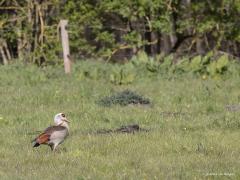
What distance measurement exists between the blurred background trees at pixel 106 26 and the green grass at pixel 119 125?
7120 mm

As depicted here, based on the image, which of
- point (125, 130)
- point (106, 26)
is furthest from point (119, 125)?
point (106, 26)

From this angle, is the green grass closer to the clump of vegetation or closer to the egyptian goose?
the egyptian goose

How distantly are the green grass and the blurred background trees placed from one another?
23.4ft

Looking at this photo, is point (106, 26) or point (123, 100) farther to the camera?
point (106, 26)

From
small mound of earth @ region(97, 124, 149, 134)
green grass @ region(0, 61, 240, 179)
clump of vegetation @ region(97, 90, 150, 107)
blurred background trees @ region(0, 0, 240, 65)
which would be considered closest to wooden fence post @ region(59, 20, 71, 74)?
green grass @ region(0, 61, 240, 179)

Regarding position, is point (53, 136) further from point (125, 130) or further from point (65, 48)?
point (65, 48)

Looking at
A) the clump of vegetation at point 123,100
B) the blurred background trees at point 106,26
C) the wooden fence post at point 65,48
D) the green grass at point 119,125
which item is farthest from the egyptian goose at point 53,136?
the blurred background trees at point 106,26

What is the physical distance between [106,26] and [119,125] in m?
17.8

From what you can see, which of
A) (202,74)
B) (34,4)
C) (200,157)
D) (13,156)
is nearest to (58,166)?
(13,156)

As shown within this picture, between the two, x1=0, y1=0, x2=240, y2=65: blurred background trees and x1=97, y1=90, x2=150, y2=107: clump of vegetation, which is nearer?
x1=97, y1=90, x2=150, y2=107: clump of vegetation

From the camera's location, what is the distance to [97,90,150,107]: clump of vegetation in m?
16.6

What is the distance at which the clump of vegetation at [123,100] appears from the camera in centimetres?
1664

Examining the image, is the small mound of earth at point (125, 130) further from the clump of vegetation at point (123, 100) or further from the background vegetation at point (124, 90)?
the clump of vegetation at point (123, 100)

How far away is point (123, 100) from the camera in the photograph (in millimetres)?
16719
